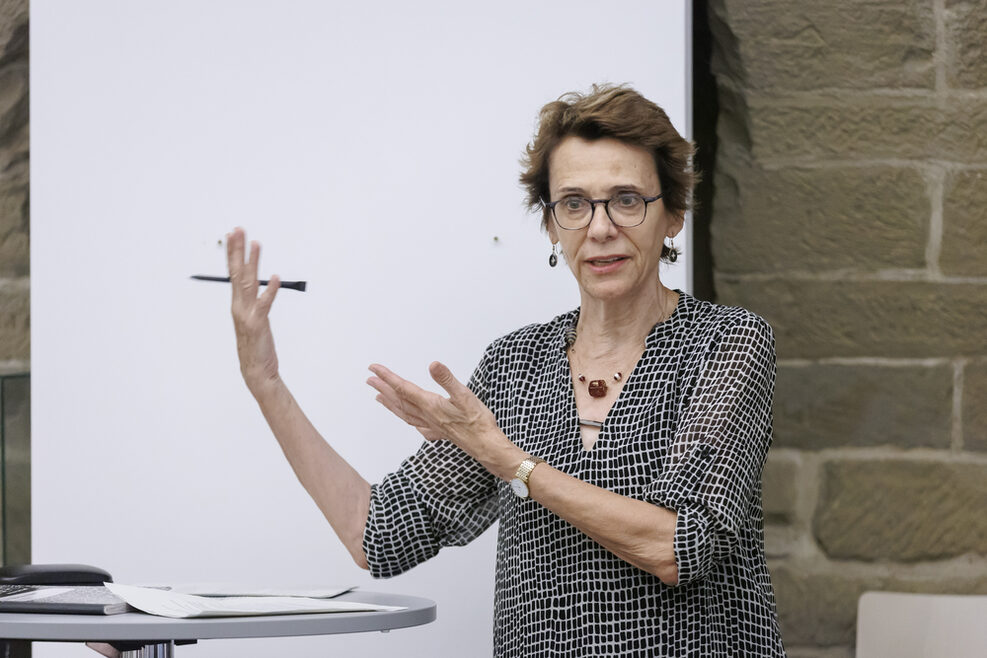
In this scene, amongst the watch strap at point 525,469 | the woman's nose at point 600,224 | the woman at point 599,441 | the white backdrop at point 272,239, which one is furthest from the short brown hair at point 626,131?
the watch strap at point 525,469

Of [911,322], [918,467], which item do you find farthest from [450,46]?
[918,467]

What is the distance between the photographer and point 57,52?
8.14 ft

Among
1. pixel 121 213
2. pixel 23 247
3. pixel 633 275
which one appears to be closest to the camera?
pixel 633 275

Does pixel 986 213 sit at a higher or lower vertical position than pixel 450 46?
lower

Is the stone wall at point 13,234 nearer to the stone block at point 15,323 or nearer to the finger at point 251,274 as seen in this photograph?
the stone block at point 15,323

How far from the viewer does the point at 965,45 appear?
7.80 feet

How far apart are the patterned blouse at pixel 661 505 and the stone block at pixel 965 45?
0.95 metres

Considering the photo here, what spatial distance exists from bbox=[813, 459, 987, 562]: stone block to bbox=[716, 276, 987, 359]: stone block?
244 millimetres

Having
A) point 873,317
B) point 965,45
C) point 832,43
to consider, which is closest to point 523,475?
point 873,317

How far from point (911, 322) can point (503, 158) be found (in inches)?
36.6

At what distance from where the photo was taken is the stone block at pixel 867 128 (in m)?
2.38

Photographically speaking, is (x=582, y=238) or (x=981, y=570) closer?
(x=582, y=238)

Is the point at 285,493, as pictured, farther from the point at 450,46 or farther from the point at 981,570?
the point at 981,570

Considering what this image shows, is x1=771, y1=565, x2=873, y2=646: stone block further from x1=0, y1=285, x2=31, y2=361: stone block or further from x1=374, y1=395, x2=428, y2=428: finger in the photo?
→ x1=0, y1=285, x2=31, y2=361: stone block
